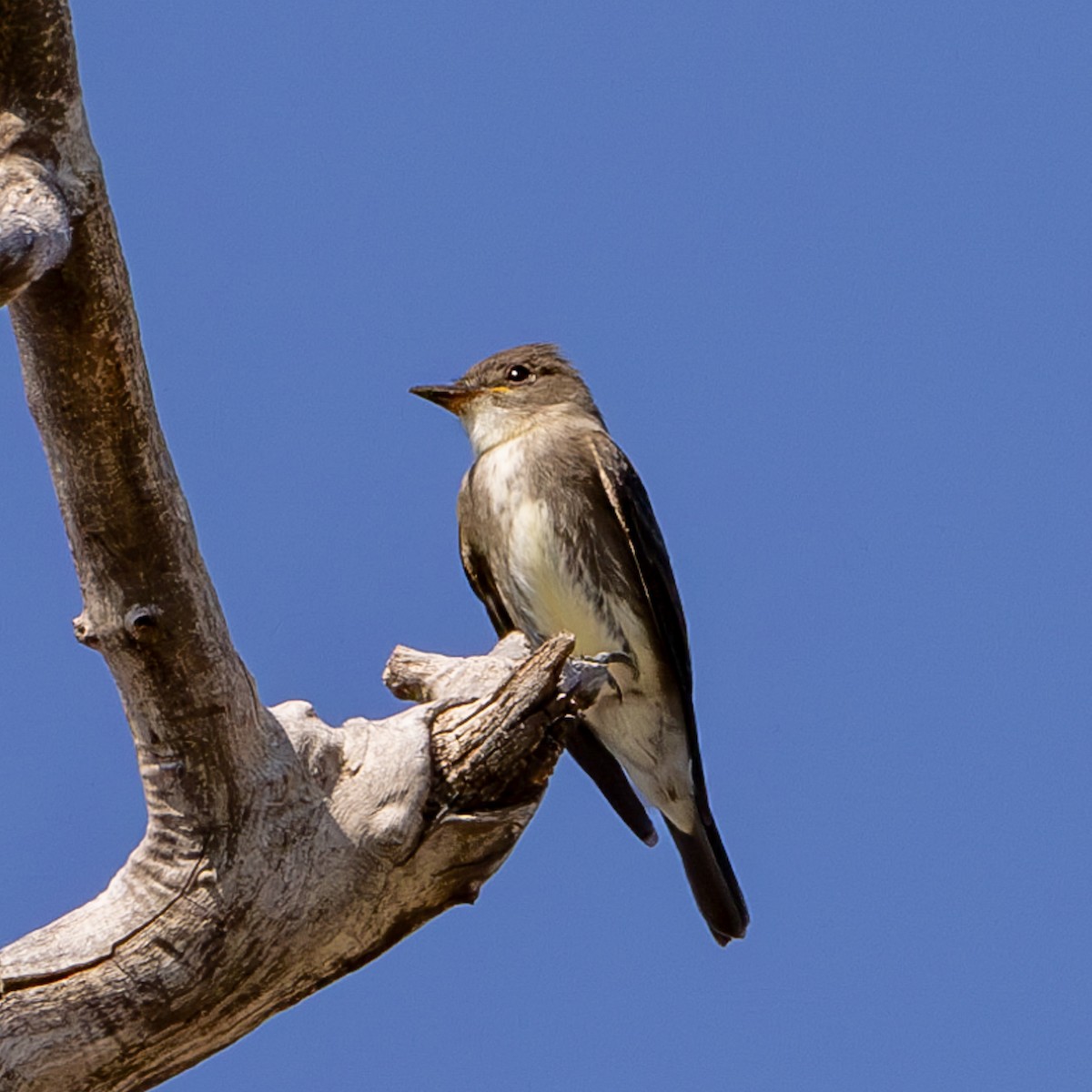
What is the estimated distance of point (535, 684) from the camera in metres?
4.42

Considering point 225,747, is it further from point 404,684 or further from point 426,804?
point 404,684

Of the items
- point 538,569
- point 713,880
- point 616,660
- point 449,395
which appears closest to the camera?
point 538,569

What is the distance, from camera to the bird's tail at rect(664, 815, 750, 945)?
22.1ft

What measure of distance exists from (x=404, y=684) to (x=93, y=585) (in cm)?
150

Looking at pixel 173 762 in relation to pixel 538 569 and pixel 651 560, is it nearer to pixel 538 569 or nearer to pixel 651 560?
pixel 538 569

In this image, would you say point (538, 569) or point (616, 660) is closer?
point (538, 569)

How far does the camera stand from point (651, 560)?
22.0ft

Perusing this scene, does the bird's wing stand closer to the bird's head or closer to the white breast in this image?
the white breast

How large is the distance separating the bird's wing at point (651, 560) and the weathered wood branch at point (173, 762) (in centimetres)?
187

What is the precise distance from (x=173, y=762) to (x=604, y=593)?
2.81 metres

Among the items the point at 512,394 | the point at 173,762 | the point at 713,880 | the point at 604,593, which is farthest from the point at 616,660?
the point at 173,762

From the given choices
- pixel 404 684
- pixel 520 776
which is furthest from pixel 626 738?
pixel 520 776

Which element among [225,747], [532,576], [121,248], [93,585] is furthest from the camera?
[532,576]

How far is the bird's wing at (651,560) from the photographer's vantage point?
22.0 ft
